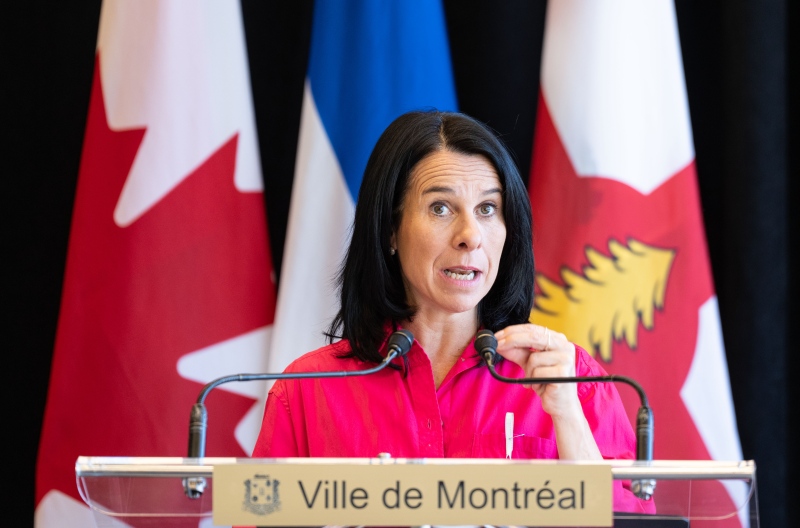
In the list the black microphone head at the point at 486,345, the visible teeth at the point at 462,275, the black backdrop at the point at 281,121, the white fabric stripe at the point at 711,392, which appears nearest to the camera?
the black microphone head at the point at 486,345

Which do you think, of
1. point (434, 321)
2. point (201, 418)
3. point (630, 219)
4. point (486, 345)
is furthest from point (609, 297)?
point (201, 418)

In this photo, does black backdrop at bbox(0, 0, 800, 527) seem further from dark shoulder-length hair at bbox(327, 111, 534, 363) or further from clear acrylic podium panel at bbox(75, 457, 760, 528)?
clear acrylic podium panel at bbox(75, 457, 760, 528)

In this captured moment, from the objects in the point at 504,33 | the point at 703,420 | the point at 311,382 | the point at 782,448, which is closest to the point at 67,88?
the point at 504,33

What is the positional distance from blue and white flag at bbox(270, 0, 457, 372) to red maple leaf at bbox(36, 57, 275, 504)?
0.11m

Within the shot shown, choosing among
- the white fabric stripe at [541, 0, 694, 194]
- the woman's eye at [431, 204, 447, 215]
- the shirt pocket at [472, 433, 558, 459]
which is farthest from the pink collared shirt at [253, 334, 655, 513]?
the white fabric stripe at [541, 0, 694, 194]

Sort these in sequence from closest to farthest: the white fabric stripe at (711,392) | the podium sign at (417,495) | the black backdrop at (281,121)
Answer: the podium sign at (417,495)
the white fabric stripe at (711,392)
the black backdrop at (281,121)

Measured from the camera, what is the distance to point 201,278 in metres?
2.49

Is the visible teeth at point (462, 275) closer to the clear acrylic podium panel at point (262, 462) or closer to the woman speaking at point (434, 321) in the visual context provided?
the woman speaking at point (434, 321)

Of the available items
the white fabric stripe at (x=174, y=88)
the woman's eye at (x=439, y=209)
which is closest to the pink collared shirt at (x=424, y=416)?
the woman's eye at (x=439, y=209)

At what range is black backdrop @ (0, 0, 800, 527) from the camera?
262cm

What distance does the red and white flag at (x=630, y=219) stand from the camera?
7.87ft

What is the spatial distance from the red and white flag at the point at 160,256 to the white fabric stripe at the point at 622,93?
87 cm

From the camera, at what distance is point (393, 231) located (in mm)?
1955

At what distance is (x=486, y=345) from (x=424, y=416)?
0.33 m
